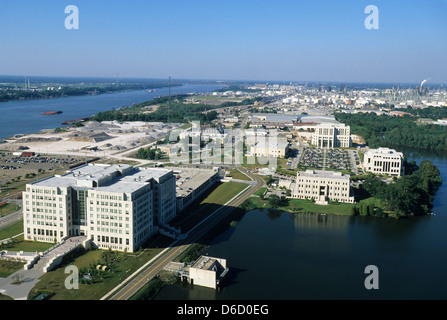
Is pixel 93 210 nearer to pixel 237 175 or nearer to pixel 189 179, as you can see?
pixel 189 179

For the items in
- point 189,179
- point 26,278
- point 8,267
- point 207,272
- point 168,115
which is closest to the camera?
point 26,278

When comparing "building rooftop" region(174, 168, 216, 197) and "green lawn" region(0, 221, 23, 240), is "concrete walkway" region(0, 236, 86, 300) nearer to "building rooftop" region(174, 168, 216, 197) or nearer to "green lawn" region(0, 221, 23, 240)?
"green lawn" region(0, 221, 23, 240)

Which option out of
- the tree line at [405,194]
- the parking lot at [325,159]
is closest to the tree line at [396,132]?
the parking lot at [325,159]

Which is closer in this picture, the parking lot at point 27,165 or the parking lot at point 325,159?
the parking lot at point 27,165

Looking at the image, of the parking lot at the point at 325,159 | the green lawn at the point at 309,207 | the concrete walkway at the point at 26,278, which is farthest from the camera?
the parking lot at the point at 325,159

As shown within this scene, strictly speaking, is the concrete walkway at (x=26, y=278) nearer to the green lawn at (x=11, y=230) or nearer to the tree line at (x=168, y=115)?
the green lawn at (x=11, y=230)

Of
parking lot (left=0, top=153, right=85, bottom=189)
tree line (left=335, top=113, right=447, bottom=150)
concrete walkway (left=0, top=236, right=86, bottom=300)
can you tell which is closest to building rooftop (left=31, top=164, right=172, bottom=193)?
concrete walkway (left=0, top=236, right=86, bottom=300)

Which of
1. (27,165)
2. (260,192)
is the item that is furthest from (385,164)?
(27,165)
